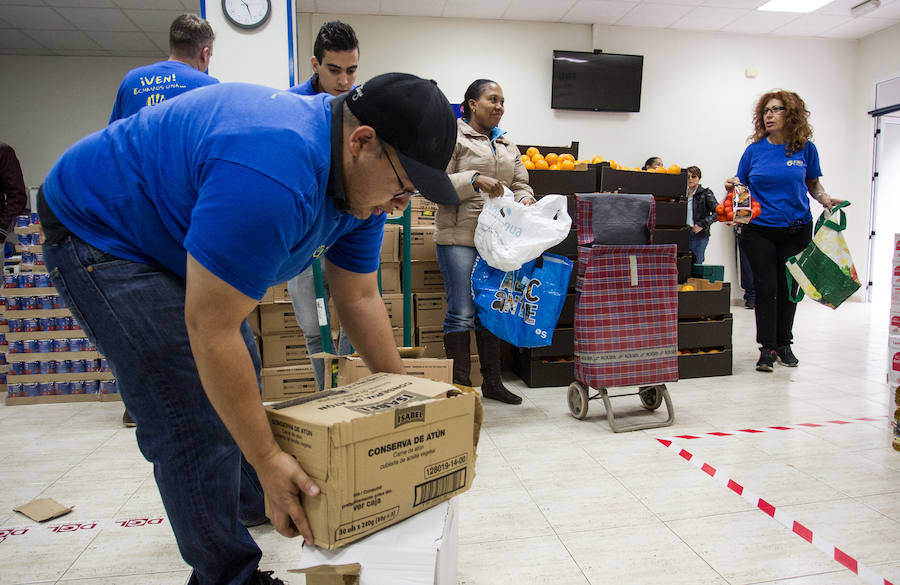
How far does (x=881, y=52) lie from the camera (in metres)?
7.48

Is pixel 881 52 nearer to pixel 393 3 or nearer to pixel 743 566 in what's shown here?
pixel 393 3

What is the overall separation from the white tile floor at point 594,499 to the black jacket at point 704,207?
158 inches

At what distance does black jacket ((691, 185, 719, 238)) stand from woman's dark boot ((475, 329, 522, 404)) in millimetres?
4786

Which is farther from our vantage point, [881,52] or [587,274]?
[881,52]

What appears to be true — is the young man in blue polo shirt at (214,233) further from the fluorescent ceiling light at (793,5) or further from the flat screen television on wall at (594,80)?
the fluorescent ceiling light at (793,5)

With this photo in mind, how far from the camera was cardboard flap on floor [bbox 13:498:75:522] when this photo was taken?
70.8 inches

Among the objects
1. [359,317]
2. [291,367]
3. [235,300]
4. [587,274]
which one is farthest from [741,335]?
[235,300]

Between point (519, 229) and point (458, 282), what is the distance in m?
0.44

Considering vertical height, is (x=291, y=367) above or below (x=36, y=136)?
below

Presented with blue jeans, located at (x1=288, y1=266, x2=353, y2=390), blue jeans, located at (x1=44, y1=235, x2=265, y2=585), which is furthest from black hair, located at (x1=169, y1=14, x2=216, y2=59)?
blue jeans, located at (x1=44, y1=235, x2=265, y2=585)

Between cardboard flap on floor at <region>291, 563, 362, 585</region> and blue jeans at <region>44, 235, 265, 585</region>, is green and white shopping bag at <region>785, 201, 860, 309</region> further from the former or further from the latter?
blue jeans at <region>44, 235, 265, 585</region>

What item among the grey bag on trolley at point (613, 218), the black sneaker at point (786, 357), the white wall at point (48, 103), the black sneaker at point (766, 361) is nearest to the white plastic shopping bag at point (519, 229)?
the grey bag on trolley at point (613, 218)

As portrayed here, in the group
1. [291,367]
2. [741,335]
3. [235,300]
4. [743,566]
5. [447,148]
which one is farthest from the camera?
[741,335]

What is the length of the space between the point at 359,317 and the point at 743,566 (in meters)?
1.22
